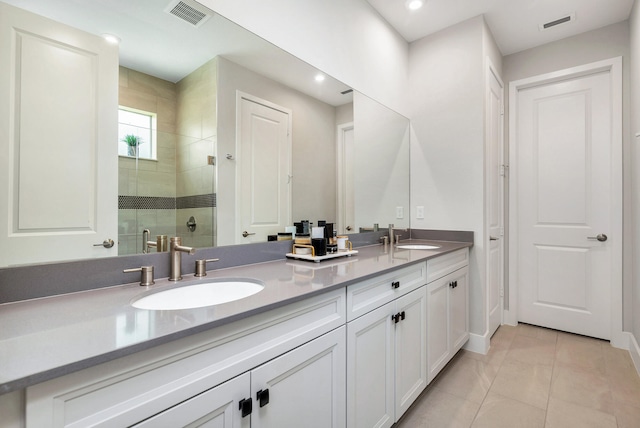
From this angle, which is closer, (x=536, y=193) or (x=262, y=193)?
(x=262, y=193)

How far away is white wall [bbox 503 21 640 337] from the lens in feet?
8.14

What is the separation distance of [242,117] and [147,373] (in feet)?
3.95

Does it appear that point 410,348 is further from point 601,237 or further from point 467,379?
point 601,237

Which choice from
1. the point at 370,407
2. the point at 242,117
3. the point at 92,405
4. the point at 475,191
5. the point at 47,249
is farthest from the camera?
the point at 475,191

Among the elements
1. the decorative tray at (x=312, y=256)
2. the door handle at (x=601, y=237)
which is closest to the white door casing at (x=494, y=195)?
the door handle at (x=601, y=237)

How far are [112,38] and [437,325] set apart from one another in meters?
2.15

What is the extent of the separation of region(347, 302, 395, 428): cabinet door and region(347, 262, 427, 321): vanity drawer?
0.11 feet

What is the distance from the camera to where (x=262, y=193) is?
5.30 feet

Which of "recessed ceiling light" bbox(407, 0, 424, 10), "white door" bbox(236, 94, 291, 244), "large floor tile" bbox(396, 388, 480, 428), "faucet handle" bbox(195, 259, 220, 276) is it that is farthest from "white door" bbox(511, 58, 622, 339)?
"faucet handle" bbox(195, 259, 220, 276)

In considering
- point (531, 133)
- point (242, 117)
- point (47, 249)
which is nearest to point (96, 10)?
point (242, 117)

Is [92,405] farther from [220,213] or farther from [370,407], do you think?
[370,407]

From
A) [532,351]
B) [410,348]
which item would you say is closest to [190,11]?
[410,348]

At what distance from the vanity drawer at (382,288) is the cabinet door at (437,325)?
19 cm

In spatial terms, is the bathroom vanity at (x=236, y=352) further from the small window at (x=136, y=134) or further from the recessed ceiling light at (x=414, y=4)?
the recessed ceiling light at (x=414, y=4)
